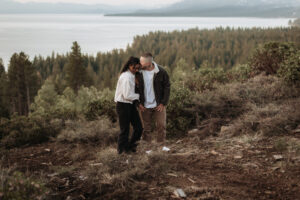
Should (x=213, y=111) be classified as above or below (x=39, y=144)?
above

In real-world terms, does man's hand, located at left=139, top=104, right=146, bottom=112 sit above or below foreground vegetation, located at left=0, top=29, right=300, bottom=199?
above

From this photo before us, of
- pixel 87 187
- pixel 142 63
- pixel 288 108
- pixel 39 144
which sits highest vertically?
pixel 142 63

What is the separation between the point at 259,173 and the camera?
4488mm

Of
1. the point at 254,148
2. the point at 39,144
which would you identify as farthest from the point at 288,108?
the point at 39,144

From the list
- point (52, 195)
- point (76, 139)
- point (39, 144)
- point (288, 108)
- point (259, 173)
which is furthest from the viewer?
point (39, 144)

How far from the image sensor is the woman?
16.6 ft

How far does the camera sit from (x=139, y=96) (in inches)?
218

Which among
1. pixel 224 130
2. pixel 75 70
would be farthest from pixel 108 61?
pixel 224 130

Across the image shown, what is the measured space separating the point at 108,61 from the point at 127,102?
366ft

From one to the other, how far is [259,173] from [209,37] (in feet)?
488

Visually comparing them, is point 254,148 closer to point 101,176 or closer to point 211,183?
point 211,183

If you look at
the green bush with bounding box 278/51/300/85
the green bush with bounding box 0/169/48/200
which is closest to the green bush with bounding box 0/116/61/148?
the green bush with bounding box 0/169/48/200

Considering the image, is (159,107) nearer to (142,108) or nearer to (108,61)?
(142,108)

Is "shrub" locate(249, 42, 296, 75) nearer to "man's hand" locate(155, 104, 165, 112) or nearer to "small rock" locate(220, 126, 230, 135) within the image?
"small rock" locate(220, 126, 230, 135)
